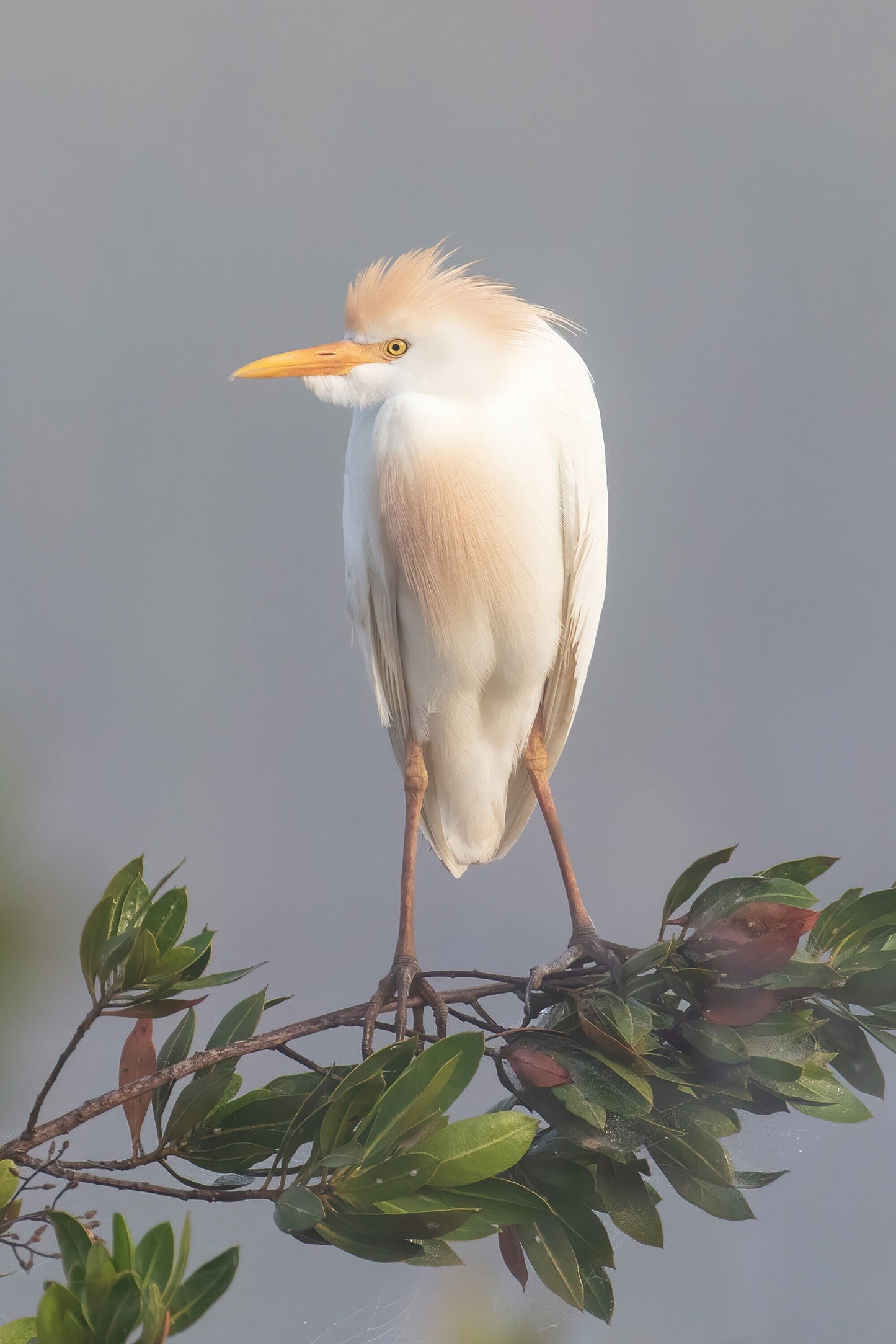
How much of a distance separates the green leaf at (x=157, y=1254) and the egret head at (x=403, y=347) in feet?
1.98

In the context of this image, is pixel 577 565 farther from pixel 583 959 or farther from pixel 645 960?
pixel 645 960

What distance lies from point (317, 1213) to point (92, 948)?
0.50 ft

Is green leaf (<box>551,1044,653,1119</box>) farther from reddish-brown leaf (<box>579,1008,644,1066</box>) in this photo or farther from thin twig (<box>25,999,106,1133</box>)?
thin twig (<box>25,999,106,1133</box>)

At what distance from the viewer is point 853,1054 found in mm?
536

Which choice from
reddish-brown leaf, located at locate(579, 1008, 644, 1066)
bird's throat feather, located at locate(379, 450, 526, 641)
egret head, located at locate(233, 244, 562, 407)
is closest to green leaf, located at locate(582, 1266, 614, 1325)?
reddish-brown leaf, located at locate(579, 1008, 644, 1066)

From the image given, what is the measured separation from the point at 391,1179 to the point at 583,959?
0.27 metres

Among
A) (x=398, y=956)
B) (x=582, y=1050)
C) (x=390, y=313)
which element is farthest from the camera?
(x=390, y=313)

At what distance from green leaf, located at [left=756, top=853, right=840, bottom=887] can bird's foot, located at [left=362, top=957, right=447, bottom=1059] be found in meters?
0.18

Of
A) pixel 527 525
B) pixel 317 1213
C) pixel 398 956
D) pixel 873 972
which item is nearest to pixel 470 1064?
pixel 317 1213

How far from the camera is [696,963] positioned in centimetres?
52

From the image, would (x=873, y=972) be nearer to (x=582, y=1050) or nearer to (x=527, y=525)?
(x=582, y=1050)

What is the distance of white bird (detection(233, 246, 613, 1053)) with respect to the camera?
2.82 feet

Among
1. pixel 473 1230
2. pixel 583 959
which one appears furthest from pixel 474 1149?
pixel 583 959

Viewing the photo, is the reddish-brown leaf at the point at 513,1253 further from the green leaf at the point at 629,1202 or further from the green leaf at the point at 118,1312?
the green leaf at the point at 118,1312
